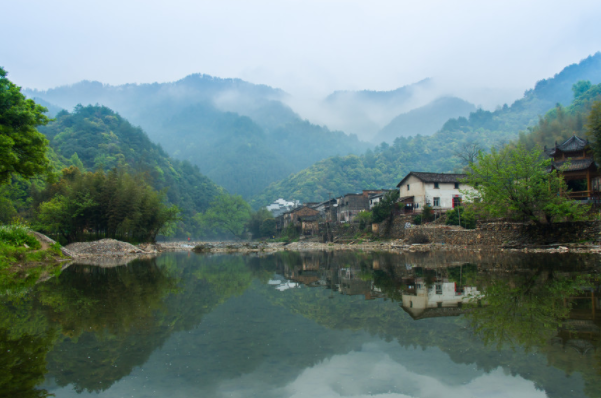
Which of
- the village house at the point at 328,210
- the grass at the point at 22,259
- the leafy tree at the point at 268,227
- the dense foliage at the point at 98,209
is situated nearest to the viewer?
the grass at the point at 22,259

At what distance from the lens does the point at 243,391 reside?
361cm

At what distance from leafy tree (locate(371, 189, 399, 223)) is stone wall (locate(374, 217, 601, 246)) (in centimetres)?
1011

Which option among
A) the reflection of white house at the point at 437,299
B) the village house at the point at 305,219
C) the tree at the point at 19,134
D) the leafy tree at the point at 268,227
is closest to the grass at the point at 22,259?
A: the tree at the point at 19,134

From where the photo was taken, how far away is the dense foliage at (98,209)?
110 ft

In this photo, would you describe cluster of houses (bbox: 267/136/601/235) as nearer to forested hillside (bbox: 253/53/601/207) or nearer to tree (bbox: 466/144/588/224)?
tree (bbox: 466/144/588/224)

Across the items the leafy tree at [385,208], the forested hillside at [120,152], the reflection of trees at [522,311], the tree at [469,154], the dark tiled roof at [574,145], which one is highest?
the forested hillside at [120,152]

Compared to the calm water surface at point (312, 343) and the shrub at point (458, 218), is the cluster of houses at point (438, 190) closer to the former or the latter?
the shrub at point (458, 218)

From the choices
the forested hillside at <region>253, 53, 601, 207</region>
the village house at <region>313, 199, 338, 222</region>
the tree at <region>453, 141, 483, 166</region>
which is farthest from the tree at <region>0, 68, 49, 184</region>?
the forested hillside at <region>253, 53, 601, 207</region>

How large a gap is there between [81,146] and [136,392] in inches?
3714

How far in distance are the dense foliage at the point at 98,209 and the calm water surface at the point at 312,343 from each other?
93.7 feet

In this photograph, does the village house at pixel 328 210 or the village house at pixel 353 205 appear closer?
the village house at pixel 353 205

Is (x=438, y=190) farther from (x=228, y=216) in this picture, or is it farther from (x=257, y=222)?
(x=228, y=216)

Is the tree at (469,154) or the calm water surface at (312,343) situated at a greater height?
the tree at (469,154)

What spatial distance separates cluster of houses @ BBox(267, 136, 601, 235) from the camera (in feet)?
90.6
